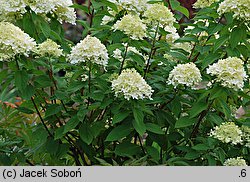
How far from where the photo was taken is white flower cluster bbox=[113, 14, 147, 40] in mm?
2441

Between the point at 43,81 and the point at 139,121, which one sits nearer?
the point at 139,121

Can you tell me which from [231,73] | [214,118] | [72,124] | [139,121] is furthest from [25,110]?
[231,73]

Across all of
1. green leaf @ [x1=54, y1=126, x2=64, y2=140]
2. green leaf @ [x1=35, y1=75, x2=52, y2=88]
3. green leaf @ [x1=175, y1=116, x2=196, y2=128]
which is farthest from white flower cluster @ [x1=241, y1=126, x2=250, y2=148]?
green leaf @ [x1=35, y1=75, x2=52, y2=88]

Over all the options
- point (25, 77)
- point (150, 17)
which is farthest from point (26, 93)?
point (150, 17)

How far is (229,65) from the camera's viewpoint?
7.72 feet

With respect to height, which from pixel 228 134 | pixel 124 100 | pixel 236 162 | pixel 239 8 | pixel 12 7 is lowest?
pixel 236 162

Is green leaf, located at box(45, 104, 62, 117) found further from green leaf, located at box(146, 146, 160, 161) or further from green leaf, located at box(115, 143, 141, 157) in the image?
green leaf, located at box(146, 146, 160, 161)

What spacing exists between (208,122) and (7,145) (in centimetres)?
126

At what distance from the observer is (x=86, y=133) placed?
261 centimetres

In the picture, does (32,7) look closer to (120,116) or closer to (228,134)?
(120,116)

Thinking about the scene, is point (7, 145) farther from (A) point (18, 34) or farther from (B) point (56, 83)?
(A) point (18, 34)

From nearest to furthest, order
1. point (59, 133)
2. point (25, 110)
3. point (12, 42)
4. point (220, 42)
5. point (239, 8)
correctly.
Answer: point (12, 42) → point (239, 8) → point (220, 42) → point (59, 133) → point (25, 110)

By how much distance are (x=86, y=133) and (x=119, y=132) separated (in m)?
0.20

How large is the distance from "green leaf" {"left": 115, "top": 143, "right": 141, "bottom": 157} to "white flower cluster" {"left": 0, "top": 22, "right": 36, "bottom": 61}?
0.76 m
